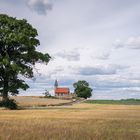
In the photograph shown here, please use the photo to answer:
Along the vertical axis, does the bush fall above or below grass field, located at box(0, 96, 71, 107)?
below

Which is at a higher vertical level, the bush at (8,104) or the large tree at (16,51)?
the large tree at (16,51)

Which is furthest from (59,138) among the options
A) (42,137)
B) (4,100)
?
(4,100)

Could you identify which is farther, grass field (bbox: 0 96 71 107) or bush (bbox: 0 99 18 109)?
grass field (bbox: 0 96 71 107)

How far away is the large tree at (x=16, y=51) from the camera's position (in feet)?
265

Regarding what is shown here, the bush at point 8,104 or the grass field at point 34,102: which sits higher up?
the grass field at point 34,102

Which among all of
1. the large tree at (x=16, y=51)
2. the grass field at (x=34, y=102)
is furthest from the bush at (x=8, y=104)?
the grass field at (x=34, y=102)

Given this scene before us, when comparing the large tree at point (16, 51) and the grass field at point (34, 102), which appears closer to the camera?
the large tree at point (16, 51)

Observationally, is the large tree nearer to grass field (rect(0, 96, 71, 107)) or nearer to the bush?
the bush

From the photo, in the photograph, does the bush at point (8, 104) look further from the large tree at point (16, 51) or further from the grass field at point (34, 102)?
the grass field at point (34, 102)

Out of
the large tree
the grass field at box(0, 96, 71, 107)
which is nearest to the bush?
the large tree

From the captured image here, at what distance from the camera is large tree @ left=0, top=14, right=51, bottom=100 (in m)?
80.8

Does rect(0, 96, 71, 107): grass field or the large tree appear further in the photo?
rect(0, 96, 71, 107): grass field

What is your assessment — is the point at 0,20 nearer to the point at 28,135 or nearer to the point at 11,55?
the point at 11,55

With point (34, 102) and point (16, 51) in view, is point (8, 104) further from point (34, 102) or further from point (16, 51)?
point (34, 102)
